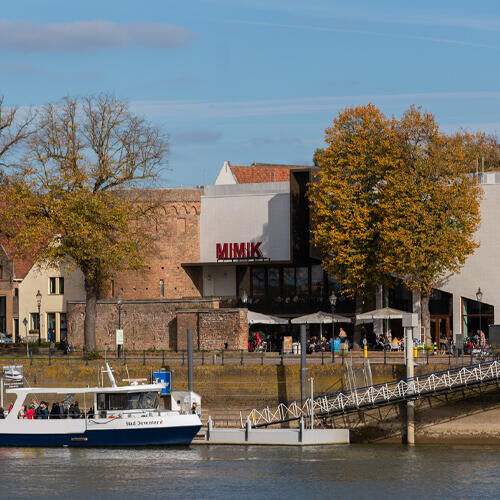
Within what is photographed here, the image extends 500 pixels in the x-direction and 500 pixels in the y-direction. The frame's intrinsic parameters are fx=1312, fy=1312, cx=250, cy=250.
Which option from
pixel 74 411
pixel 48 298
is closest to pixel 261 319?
pixel 48 298

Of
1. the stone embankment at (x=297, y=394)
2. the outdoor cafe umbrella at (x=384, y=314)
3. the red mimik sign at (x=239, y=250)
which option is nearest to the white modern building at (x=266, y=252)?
the red mimik sign at (x=239, y=250)

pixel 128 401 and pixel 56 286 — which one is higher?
pixel 56 286

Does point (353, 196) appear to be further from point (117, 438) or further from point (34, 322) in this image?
point (34, 322)

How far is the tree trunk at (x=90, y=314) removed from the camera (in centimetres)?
7531

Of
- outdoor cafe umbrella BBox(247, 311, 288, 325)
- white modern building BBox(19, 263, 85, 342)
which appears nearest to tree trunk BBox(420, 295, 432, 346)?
outdoor cafe umbrella BBox(247, 311, 288, 325)

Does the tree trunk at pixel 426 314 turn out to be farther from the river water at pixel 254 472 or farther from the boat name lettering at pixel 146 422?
the boat name lettering at pixel 146 422

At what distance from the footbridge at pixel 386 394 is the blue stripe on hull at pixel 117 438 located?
10.4 feet

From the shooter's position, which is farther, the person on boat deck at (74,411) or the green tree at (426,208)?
the green tree at (426,208)

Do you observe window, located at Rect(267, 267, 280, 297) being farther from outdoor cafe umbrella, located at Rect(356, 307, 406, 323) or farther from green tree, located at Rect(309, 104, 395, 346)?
outdoor cafe umbrella, located at Rect(356, 307, 406, 323)

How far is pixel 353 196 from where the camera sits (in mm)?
74812

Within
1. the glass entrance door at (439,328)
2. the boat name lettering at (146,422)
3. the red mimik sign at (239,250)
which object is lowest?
the boat name lettering at (146,422)

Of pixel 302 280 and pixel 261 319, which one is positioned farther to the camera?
pixel 302 280

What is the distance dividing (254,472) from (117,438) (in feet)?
30.3

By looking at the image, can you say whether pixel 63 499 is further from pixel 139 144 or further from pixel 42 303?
pixel 42 303
